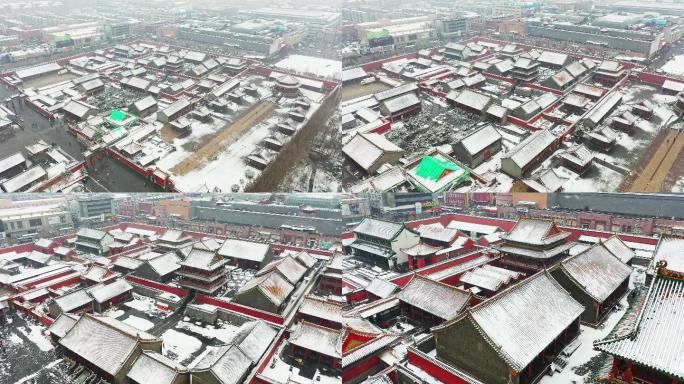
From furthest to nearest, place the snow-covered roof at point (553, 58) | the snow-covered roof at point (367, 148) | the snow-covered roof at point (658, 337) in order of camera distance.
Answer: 1. the snow-covered roof at point (553, 58)
2. the snow-covered roof at point (367, 148)
3. the snow-covered roof at point (658, 337)

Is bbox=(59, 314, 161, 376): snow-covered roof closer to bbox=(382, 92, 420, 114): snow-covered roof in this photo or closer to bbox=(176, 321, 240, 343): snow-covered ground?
bbox=(176, 321, 240, 343): snow-covered ground

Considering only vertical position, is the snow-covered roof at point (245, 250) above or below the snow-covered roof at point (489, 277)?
below

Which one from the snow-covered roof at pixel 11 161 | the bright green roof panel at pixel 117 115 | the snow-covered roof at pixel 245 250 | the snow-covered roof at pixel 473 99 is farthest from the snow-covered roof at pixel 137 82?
the snow-covered roof at pixel 473 99

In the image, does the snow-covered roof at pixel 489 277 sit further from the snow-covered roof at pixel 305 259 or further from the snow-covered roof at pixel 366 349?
the snow-covered roof at pixel 305 259

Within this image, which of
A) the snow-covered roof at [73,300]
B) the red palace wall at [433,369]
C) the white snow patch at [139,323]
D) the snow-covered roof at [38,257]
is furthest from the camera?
the snow-covered roof at [38,257]

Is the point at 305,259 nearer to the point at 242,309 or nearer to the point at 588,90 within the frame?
the point at 242,309

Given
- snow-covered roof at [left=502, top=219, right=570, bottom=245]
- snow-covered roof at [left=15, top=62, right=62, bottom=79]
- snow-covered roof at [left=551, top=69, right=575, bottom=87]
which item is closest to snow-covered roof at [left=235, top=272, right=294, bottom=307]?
snow-covered roof at [left=502, top=219, right=570, bottom=245]
